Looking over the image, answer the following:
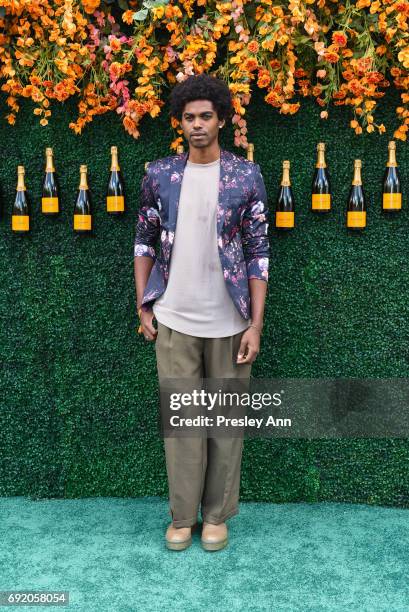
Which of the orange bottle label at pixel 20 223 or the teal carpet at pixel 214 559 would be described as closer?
the teal carpet at pixel 214 559

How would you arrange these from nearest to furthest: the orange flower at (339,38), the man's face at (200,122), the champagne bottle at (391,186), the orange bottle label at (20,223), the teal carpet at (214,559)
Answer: the teal carpet at (214,559) → the man's face at (200,122) → the orange flower at (339,38) → the champagne bottle at (391,186) → the orange bottle label at (20,223)

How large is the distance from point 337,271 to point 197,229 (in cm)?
81

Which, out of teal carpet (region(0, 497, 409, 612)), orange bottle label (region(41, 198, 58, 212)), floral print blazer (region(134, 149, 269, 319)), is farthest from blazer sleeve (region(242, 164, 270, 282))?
teal carpet (region(0, 497, 409, 612))

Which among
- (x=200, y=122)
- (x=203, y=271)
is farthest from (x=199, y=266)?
(x=200, y=122)

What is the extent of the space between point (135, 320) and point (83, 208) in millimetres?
539

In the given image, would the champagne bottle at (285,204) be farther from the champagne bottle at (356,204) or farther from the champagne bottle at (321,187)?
the champagne bottle at (356,204)

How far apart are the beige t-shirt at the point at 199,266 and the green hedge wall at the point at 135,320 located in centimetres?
56

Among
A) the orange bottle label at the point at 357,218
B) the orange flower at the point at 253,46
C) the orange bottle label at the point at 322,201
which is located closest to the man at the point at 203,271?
the orange flower at the point at 253,46

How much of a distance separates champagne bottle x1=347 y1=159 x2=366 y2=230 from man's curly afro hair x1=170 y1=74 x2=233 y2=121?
0.75 meters

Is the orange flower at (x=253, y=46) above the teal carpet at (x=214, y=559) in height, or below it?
above

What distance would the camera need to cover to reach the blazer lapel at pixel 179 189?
7.57 feet

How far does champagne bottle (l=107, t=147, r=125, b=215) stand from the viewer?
2830 mm

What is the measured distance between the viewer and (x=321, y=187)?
283cm

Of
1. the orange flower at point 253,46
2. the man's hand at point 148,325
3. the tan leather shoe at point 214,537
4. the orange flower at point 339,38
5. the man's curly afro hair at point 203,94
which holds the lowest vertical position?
the tan leather shoe at point 214,537
